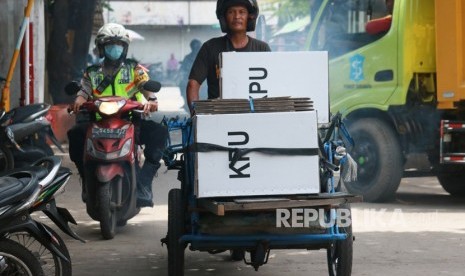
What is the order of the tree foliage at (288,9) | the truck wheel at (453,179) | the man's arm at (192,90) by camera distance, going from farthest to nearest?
the tree foliage at (288,9), the truck wheel at (453,179), the man's arm at (192,90)

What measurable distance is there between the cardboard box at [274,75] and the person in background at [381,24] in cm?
463

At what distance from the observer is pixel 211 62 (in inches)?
313

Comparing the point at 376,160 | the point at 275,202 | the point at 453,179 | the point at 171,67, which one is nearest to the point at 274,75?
the point at 275,202

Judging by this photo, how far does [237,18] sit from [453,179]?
215 inches

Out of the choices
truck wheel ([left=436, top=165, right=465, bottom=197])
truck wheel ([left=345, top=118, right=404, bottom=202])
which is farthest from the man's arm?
truck wheel ([left=436, top=165, right=465, bottom=197])

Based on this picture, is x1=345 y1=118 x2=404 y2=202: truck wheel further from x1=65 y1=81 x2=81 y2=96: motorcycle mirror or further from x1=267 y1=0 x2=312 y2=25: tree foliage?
x1=267 y1=0 x2=312 y2=25: tree foliage

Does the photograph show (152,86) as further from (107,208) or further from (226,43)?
(226,43)

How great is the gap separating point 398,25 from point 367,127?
118cm

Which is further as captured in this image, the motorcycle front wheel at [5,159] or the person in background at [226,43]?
the motorcycle front wheel at [5,159]

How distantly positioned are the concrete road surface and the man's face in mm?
1283

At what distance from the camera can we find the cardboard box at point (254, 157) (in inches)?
249

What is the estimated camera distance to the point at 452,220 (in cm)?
1042

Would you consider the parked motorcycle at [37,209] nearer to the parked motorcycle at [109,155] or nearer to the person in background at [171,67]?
the parked motorcycle at [109,155]

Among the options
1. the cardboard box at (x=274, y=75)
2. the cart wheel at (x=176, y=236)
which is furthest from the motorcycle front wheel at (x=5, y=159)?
the cart wheel at (x=176, y=236)
